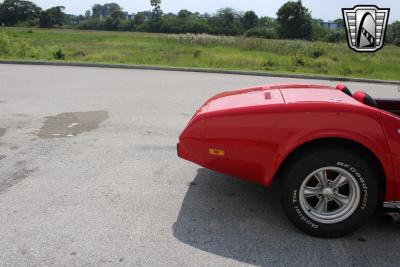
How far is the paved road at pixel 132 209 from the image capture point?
2973mm

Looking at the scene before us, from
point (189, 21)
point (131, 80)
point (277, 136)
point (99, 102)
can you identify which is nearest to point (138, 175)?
point (277, 136)

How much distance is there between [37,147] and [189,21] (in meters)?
103

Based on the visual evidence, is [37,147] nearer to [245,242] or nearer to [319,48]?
[245,242]

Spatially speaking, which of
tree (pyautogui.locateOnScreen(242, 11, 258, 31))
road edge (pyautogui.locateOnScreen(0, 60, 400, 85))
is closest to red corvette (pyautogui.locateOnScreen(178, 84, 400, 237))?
road edge (pyautogui.locateOnScreen(0, 60, 400, 85))

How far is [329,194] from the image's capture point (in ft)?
10.4

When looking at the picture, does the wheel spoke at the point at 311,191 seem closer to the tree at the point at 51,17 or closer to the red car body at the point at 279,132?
the red car body at the point at 279,132

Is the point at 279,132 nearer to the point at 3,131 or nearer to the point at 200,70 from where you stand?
the point at 3,131

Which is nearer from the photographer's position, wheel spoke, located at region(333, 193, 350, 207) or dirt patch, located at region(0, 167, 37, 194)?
wheel spoke, located at region(333, 193, 350, 207)

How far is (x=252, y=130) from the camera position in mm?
3148

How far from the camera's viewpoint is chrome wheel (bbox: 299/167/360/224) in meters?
3.13

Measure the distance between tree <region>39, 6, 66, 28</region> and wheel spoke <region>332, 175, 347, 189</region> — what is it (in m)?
114

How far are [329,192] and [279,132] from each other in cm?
62

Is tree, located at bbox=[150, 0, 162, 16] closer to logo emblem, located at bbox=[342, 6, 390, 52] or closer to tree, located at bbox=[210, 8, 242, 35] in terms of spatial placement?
tree, located at bbox=[210, 8, 242, 35]

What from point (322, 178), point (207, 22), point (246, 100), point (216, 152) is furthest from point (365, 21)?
point (207, 22)
